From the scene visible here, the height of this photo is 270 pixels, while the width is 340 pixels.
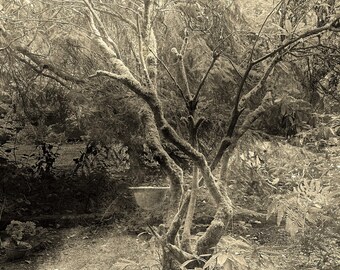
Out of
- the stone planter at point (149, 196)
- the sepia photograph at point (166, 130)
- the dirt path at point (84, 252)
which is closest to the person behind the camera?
the sepia photograph at point (166, 130)

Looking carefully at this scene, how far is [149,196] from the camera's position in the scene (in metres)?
5.03

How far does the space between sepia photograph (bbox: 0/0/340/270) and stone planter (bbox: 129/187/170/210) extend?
2 cm

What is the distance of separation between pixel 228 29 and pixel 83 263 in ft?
8.60

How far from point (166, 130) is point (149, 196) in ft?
8.47

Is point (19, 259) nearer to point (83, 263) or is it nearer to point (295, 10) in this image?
point (83, 263)

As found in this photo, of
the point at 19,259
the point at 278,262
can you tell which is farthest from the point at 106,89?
the point at 278,262

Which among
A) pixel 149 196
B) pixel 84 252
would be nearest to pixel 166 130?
pixel 84 252

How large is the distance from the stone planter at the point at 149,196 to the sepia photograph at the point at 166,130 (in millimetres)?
18

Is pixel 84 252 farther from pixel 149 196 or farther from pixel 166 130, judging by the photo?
pixel 166 130

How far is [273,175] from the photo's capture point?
15.7 feet

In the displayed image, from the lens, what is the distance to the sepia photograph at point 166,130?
9.14 feet

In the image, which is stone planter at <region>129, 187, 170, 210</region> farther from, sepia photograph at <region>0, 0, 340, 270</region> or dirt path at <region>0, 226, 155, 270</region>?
dirt path at <region>0, 226, 155, 270</region>

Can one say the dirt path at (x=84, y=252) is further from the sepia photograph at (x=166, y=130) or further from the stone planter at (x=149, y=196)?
the stone planter at (x=149, y=196)

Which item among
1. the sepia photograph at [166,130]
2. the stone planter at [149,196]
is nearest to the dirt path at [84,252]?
the sepia photograph at [166,130]
